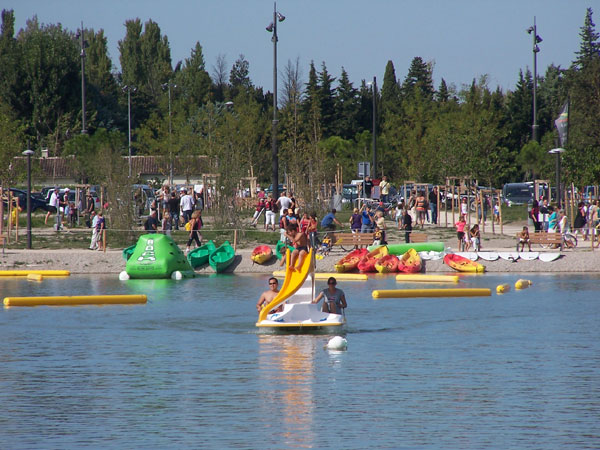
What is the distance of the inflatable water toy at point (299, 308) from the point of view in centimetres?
1944

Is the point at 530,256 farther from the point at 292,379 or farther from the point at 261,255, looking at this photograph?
the point at 292,379

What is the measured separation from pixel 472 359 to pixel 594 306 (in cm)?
729

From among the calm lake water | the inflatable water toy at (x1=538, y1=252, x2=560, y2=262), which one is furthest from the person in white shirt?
the inflatable water toy at (x1=538, y1=252, x2=560, y2=262)

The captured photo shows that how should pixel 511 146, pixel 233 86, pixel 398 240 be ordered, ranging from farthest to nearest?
pixel 233 86 < pixel 511 146 < pixel 398 240

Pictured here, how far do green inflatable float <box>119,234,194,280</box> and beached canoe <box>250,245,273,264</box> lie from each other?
96.2 inches

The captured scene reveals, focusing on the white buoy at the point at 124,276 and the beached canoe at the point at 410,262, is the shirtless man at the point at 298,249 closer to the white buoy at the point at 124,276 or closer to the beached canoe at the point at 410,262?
the beached canoe at the point at 410,262

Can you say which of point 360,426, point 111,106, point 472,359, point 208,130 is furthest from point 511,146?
point 360,426

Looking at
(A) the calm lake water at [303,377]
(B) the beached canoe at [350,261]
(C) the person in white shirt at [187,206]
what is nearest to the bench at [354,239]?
(B) the beached canoe at [350,261]

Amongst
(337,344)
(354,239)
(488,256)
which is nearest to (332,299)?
(337,344)

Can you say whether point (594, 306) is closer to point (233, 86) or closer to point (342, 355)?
point (342, 355)

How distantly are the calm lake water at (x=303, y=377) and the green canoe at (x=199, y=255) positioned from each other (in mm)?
5684

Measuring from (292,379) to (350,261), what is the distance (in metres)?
15.2

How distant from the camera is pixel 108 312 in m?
23.7

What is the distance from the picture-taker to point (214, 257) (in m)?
31.4
